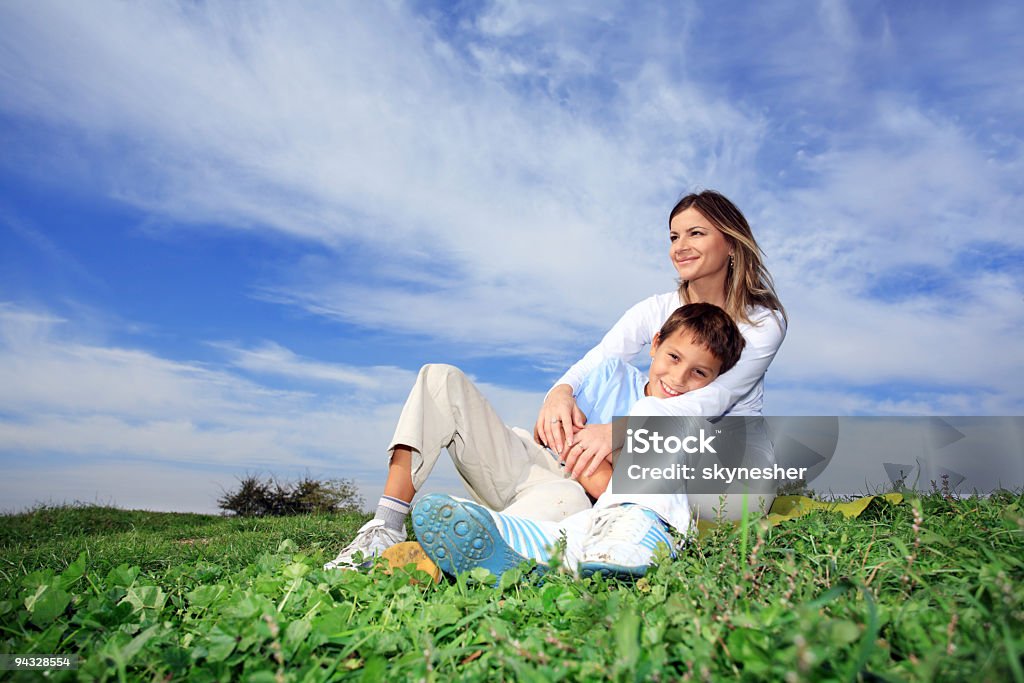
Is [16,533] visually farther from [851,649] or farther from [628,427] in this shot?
[851,649]

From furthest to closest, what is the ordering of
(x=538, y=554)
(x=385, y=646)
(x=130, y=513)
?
(x=130, y=513) → (x=538, y=554) → (x=385, y=646)

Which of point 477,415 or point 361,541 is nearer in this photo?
point 361,541

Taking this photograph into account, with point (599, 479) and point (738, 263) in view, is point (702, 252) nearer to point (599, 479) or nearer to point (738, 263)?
point (738, 263)

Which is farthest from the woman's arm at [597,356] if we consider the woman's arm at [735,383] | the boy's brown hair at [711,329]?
the woman's arm at [735,383]

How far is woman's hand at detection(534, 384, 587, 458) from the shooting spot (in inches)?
161

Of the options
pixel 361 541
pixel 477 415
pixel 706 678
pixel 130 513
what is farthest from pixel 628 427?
pixel 130 513

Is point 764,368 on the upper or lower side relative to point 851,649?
upper

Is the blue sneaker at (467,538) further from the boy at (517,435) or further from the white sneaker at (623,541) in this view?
the boy at (517,435)

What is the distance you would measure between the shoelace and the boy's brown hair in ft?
4.04

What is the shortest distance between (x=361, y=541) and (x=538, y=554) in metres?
1.24

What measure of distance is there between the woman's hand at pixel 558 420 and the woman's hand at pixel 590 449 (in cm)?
9

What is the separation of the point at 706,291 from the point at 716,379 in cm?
68

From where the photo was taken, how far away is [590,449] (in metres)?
3.90

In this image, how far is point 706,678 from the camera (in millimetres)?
1488
